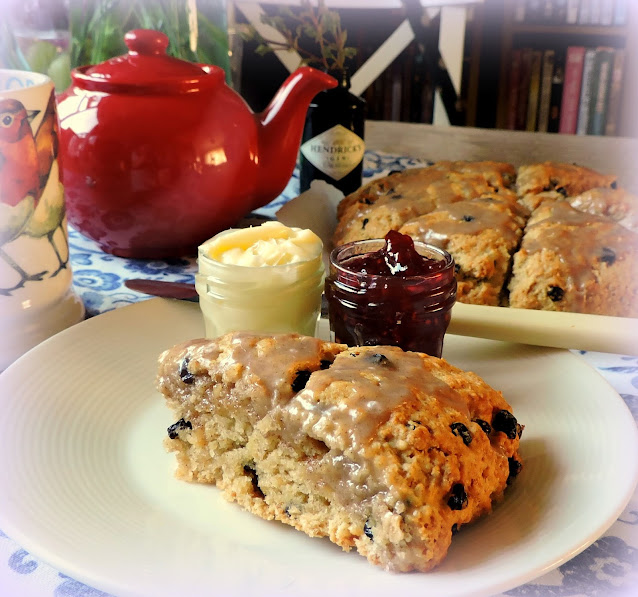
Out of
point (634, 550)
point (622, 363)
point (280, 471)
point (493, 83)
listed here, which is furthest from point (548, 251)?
point (493, 83)

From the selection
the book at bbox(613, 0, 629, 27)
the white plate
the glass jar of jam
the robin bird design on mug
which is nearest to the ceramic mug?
the robin bird design on mug

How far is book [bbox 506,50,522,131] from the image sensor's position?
15.6 feet

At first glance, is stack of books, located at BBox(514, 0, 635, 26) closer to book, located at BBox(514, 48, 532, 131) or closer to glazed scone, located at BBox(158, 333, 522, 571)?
book, located at BBox(514, 48, 532, 131)

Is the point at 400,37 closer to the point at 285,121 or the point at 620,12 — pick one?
A: the point at 620,12

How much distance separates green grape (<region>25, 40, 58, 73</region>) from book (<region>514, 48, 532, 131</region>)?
3208 mm

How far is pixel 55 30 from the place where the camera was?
98.7 inches

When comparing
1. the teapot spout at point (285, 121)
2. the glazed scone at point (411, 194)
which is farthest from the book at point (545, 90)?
the teapot spout at point (285, 121)

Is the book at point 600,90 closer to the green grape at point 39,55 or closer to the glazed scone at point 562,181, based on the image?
the glazed scone at point 562,181

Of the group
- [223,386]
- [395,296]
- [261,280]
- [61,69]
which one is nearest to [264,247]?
[261,280]

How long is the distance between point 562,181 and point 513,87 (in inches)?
114

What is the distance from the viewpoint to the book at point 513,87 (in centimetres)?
475

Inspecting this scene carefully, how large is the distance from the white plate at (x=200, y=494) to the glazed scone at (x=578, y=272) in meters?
0.24

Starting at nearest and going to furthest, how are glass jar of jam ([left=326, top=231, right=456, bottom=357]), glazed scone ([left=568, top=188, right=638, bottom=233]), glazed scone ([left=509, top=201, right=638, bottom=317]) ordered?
glass jar of jam ([left=326, top=231, right=456, bottom=357]) → glazed scone ([left=509, top=201, right=638, bottom=317]) → glazed scone ([left=568, top=188, right=638, bottom=233])

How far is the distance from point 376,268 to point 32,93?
0.75 metres
